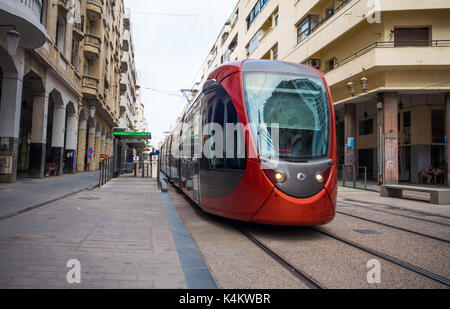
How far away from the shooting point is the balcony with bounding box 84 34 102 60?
2306cm

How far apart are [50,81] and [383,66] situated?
640 inches

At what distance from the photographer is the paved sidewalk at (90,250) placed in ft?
10.3

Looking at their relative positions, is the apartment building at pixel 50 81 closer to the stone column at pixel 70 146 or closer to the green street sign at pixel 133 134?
the stone column at pixel 70 146

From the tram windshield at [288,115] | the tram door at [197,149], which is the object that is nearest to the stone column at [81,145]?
the tram door at [197,149]

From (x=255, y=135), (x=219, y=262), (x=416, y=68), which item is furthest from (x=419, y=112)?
(x=219, y=262)

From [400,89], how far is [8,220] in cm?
1707

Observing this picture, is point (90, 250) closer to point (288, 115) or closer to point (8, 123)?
point (288, 115)

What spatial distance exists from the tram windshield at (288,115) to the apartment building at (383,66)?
39.8 ft

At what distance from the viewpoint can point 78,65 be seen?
2161 cm

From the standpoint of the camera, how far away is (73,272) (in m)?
3.28

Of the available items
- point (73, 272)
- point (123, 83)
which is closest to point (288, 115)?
point (73, 272)

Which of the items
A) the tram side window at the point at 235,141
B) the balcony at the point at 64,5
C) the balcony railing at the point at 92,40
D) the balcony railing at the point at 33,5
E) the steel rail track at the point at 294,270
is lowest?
the steel rail track at the point at 294,270
